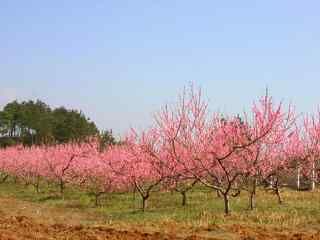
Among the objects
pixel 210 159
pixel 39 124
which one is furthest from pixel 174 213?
pixel 39 124

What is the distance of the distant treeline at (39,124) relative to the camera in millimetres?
63125

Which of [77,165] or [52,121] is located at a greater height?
[52,121]

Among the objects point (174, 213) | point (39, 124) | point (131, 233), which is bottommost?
point (131, 233)

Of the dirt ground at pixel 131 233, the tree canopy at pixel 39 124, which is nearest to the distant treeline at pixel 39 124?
the tree canopy at pixel 39 124

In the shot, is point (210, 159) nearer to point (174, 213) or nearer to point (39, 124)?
point (174, 213)

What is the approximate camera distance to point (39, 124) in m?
67.6

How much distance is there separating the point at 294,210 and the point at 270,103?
3.79 meters

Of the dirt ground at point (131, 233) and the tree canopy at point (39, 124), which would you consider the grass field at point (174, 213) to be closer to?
the dirt ground at point (131, 233)

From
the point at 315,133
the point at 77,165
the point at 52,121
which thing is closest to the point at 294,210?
the point at 315,133

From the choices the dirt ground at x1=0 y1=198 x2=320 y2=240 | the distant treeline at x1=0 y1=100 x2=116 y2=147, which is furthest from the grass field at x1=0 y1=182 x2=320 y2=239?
the distant treeline at x1=0 y1=100 x2=116 y2=147

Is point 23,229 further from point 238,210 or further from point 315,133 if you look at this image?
point 315,133

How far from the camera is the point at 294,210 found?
18.0m

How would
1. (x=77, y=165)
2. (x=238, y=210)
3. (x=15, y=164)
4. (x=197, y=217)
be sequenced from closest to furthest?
(x=197, y=217), (x=238, y=210), (x=77, y=165), (x=15, y=164)

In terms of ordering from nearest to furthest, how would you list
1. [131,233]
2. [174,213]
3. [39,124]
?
1. [131,233]
2. [174,213]
3. [39,124]
